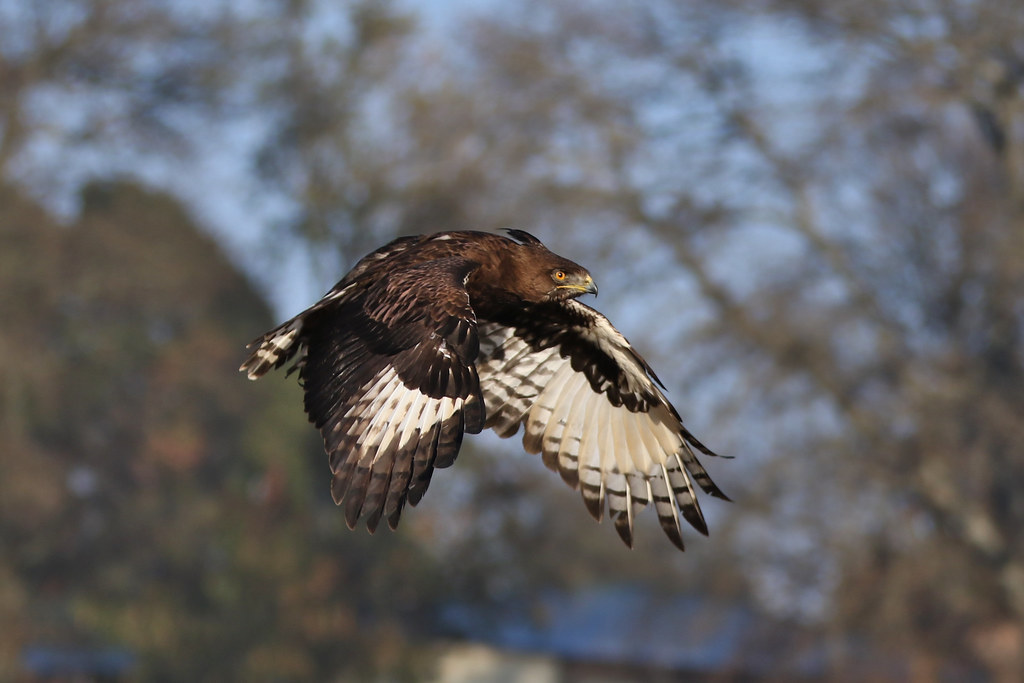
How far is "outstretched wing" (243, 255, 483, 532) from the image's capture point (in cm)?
449

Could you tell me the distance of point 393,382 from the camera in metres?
4.75

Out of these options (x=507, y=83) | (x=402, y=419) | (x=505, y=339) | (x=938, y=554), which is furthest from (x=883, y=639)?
(x=402, y=419)

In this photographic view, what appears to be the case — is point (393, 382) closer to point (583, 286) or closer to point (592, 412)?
point (583, 286)

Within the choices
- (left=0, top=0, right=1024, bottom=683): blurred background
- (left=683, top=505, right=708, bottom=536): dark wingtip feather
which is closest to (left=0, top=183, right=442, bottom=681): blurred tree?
(left=0, top=0, right=1024, bottom=683): blurred background

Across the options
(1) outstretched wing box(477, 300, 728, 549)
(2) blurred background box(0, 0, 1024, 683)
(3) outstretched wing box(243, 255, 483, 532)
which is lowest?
(3) outstretched wing box(243, 255, 483, 532)

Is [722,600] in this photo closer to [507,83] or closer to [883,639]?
[883,639]

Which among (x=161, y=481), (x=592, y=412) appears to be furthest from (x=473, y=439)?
(x=592, y=412)

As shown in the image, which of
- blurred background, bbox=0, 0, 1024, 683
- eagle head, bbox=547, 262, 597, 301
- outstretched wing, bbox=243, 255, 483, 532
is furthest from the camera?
blurred background, bbox=0, 0, 1024, 683

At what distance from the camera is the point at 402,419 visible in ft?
15.1

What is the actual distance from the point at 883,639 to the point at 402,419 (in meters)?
15.1

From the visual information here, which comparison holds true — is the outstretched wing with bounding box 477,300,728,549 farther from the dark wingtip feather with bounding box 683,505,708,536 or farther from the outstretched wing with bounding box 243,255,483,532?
the outstretched wing with bounding box 243,255,483,532

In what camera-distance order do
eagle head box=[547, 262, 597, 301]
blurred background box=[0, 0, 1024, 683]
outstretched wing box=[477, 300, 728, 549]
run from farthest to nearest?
blurred background box=[0, 0, 1024, 683]
outstretched wing box=[477, 300, 728, 549]
eagle head box=[547, 262, 597, 301]

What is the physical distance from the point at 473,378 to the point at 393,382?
29 cm

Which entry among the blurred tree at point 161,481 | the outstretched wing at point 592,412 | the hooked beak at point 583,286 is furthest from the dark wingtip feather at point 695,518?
the blurred tree at point 161,481
